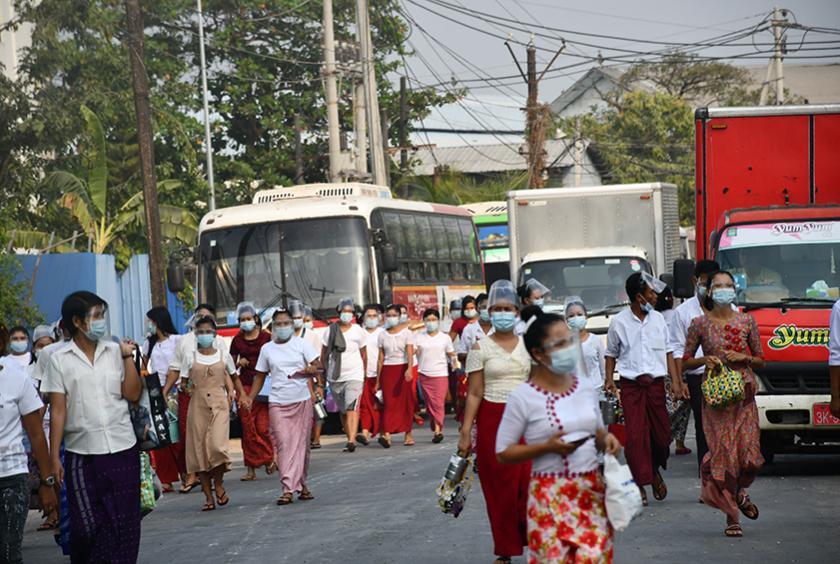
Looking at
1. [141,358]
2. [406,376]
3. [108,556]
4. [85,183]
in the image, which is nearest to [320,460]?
[406,376]

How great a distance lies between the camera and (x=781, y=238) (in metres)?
14.0

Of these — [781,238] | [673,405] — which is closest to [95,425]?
[673,405]

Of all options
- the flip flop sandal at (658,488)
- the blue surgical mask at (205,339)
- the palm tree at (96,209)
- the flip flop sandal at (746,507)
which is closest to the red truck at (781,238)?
the flip flop sandal at (658,488)

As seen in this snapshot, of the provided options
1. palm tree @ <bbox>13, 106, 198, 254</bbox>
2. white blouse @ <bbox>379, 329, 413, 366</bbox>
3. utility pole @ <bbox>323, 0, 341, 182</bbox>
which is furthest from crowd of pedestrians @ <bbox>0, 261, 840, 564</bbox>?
palm tree @ <bbox>13, 106, 198, 254</bbox>

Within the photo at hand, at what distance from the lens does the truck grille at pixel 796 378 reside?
509 inches

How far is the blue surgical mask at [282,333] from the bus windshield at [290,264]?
873 centimetres

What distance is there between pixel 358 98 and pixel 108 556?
88.3 ft

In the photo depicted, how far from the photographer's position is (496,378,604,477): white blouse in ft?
21.1

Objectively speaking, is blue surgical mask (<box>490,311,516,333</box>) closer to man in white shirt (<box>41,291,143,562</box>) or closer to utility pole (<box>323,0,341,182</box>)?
man in white shirt (<box>41,291,143,562</box>)

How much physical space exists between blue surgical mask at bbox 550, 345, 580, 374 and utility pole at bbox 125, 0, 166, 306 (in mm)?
18565

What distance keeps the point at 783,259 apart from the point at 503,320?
16.9 feet

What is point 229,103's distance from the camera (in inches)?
1775

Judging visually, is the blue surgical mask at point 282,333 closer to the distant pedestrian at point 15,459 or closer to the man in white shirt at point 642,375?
the man in white shirt at point 642,375

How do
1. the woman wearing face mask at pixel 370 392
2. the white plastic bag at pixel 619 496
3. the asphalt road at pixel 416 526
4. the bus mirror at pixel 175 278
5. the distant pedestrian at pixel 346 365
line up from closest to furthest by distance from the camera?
the white plastic bag at pixel 619 496
the asphalt road at pixel 416 526
the distant pedestrian at pixel 346 365
the woman wearing face mask at pixel 370 392
the bus mirror at pixel 175 278
